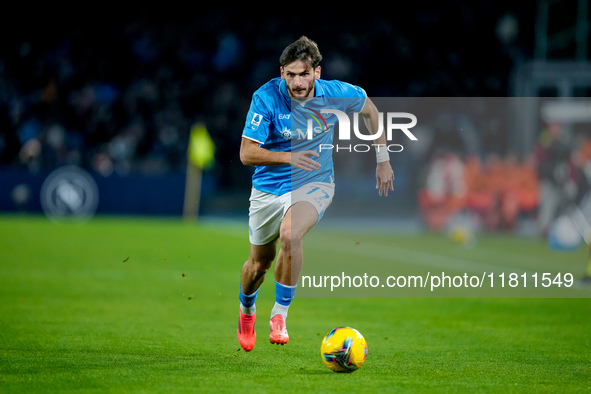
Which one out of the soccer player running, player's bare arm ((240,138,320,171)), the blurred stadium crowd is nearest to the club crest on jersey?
the soccer player running

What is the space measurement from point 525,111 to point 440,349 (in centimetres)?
1607

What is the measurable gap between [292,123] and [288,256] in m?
1.04

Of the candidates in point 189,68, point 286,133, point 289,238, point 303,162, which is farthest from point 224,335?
point 189,68

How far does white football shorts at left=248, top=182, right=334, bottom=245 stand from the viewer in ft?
22.7

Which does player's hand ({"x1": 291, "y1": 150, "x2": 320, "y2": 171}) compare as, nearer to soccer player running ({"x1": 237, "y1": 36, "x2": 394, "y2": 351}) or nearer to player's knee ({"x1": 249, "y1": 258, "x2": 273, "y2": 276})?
soccer player running ({"x1": 237, "y1": 36, "x2": 394, "y2": 351})

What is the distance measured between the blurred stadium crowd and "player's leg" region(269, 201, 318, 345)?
624 inches

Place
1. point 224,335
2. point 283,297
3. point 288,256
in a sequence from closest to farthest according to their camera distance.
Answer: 1. point 288,256
2. point 283,297
3. point 224,335

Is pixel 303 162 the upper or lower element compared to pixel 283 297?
upper

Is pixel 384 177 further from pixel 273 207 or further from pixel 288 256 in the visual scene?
pixel 288 256

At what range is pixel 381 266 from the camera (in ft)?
46.2

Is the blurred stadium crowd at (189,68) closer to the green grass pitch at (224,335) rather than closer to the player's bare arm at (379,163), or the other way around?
the green grass pitch at (224,335)

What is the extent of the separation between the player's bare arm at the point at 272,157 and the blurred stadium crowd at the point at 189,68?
636 inches

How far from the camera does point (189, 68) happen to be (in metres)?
27.8

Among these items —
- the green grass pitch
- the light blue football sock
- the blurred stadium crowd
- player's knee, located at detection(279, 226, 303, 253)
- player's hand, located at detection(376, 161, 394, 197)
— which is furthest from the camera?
the blurred stadium crowd
